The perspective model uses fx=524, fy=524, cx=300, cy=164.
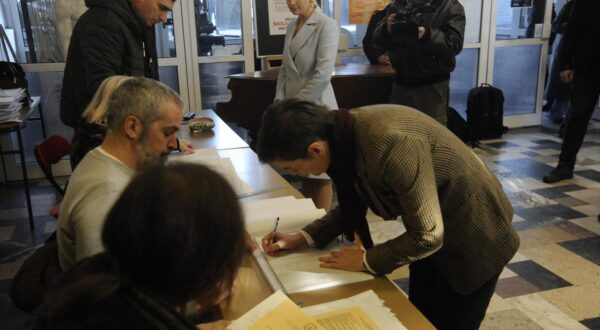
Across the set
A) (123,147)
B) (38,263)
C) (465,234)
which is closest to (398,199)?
(465,234)

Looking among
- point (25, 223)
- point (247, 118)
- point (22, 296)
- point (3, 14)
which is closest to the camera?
point (22, 296)

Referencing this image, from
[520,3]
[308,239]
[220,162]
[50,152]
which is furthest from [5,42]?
[520,3]

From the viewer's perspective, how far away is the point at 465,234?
1345 mm

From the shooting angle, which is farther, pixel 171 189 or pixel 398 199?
pixel 398 199

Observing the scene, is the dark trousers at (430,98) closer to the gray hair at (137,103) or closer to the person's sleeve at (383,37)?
the person's sleeve at (383,37)

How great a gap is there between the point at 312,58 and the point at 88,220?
192cm

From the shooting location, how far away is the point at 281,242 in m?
1.43

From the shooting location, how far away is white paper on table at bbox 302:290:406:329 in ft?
3.66

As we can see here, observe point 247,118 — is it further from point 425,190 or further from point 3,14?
point 425,190

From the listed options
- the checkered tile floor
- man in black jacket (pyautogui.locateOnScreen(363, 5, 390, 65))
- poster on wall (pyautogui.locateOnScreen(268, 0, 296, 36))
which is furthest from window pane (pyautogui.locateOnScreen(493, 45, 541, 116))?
poster on wall (pyautogui.locateOnScreen(268, 0, 296, 36))

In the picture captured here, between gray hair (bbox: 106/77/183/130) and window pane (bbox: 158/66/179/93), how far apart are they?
3412 mm

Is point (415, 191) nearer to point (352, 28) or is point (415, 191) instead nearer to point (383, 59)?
point (383, 59)

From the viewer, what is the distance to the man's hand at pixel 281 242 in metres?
1.42

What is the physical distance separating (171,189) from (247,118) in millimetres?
3137
